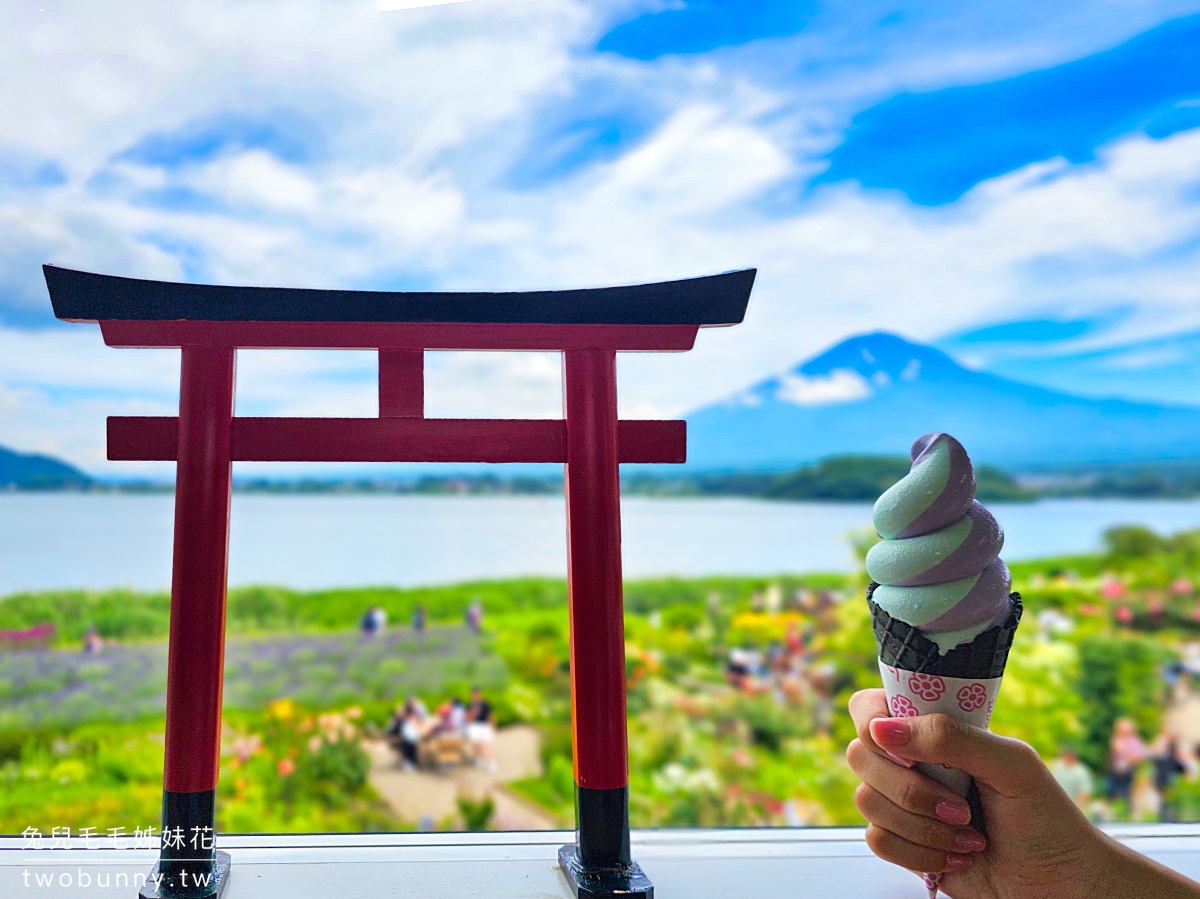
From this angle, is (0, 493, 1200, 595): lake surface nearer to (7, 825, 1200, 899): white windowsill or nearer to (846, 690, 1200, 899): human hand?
(7, 825, 1200, 899): white windowsill

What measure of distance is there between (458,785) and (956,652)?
1.08m

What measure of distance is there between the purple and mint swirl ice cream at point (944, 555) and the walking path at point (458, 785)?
1.00 m

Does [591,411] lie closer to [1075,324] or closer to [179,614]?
[179,614]

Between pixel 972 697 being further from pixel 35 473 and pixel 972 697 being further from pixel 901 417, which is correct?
pixel 35 473

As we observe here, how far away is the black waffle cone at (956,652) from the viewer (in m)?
0.64

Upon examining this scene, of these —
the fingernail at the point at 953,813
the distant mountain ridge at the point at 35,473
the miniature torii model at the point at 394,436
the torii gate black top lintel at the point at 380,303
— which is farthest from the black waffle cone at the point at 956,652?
the distant mountain ridge at the point at 35,473

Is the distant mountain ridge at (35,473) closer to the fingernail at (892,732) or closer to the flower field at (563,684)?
the flower field at (563,684)

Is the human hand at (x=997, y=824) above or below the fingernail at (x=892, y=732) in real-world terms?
below

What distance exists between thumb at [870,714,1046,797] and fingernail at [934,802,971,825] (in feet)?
0.10

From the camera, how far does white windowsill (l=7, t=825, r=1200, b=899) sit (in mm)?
877

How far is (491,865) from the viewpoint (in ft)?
3.07

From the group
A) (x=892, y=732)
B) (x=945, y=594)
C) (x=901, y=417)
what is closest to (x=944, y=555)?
(x=945, y=594)

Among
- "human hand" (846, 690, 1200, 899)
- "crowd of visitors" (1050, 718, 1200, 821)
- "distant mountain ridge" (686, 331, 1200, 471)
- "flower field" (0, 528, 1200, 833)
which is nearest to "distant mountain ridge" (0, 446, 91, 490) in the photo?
"flower field" (0, 528, 1200, 833)

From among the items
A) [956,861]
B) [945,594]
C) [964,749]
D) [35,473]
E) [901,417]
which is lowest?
[956,861]
